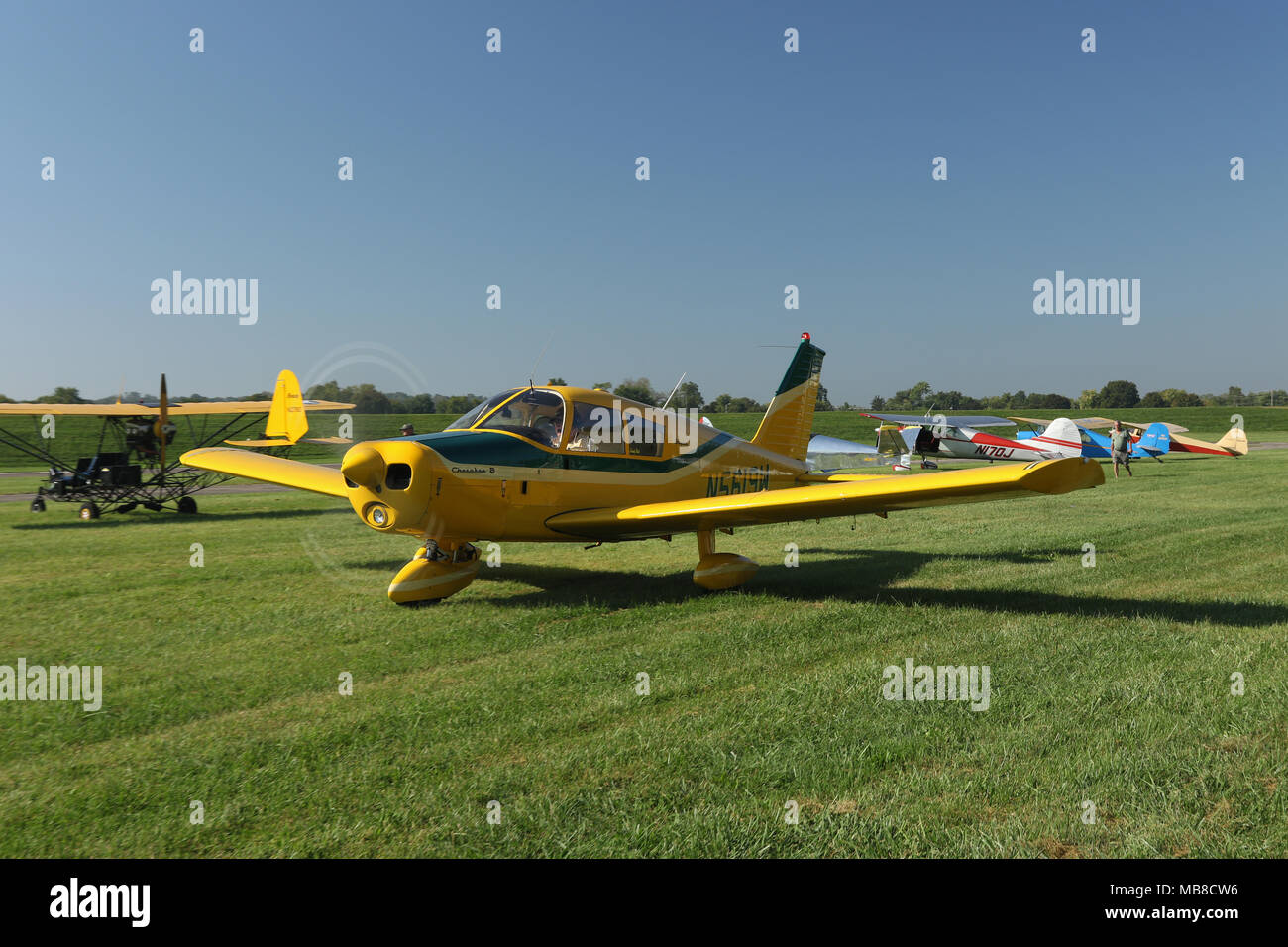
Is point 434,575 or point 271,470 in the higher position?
point 271,470

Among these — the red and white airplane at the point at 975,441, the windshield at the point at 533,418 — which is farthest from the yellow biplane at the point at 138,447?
the red and white airplane at the point at 975,441

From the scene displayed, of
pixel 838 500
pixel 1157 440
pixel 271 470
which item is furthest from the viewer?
pixel 1157 440

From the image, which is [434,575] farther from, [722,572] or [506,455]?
[722,572]

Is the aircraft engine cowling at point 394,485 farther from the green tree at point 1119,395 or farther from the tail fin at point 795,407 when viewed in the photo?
the green tree at point 1119,395

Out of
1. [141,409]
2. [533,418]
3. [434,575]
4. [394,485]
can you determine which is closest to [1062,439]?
[533,418]

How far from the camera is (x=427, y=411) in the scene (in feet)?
27.1

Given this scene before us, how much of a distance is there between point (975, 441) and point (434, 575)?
1219 inches

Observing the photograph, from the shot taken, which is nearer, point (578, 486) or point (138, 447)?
point (578, 486)

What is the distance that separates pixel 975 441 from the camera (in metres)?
33.2

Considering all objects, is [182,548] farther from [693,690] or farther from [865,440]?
[865,440]

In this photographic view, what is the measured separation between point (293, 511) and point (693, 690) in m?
15.6

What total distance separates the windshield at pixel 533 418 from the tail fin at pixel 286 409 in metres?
10.4

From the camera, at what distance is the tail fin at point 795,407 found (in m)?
11.2
